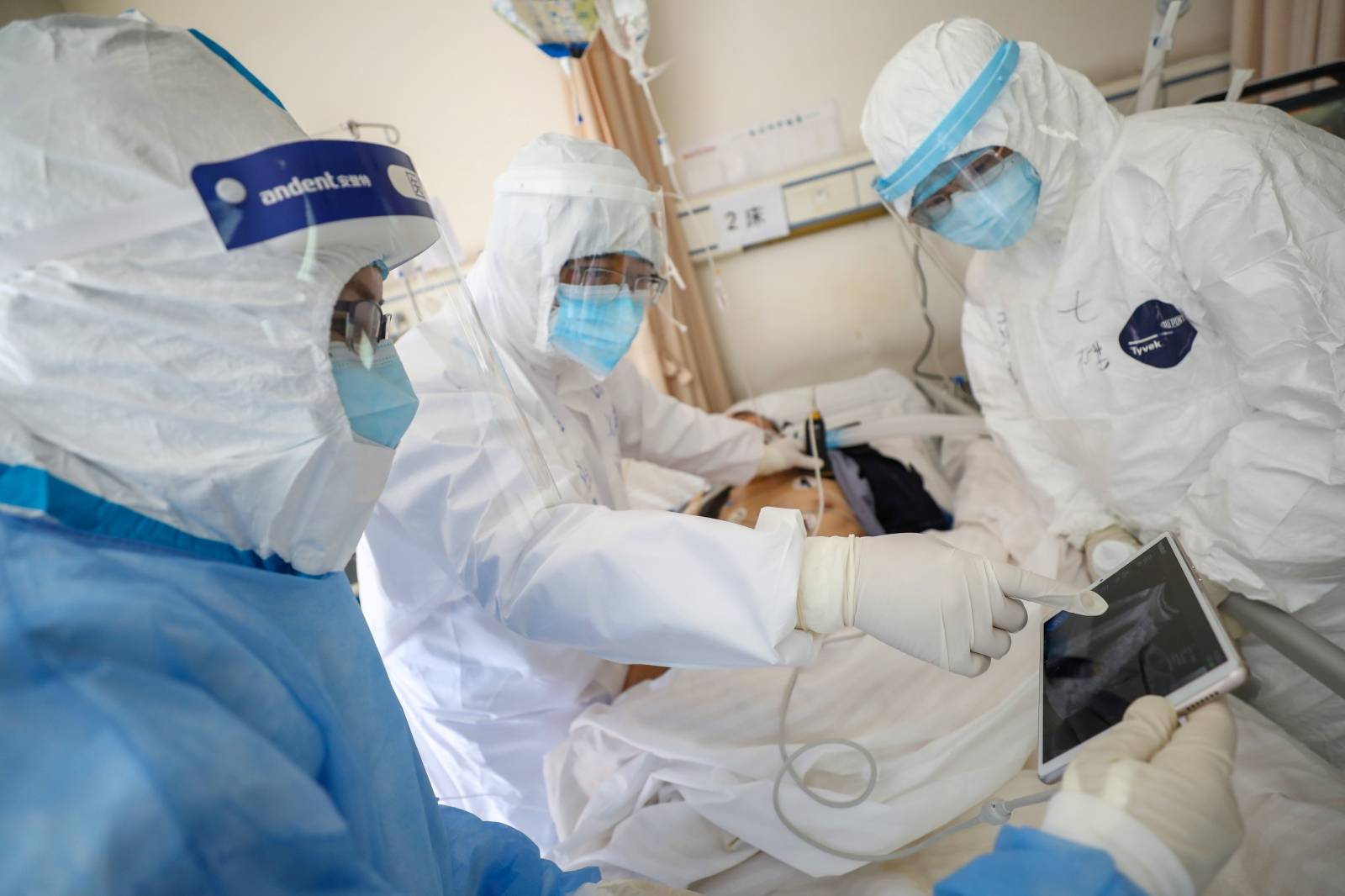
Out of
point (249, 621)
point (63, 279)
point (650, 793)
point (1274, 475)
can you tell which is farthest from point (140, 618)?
point (1274, 475)

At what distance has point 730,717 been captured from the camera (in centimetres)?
103

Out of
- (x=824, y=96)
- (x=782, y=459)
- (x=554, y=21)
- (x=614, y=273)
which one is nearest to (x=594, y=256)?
(x=614, y=273)

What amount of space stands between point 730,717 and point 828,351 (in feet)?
6.14

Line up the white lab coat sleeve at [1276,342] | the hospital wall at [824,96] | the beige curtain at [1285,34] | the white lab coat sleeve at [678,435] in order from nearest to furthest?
the white lab coat sleeve at [1276,342]
the beige curtain at [1285,34]
the white lab coat sleeve at [678,435]
the hospital wall at [824,96]

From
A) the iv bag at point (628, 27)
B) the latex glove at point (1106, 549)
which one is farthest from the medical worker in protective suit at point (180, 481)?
the iv bag at point (628, 27)

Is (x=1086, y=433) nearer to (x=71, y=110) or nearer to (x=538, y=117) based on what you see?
(x=71, y=110)

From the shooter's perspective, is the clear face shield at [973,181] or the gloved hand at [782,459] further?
the gloved hand at [782,459]

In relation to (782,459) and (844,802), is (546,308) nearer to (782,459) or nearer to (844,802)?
(782,459)

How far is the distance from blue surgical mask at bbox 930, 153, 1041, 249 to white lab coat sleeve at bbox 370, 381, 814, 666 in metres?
0.78

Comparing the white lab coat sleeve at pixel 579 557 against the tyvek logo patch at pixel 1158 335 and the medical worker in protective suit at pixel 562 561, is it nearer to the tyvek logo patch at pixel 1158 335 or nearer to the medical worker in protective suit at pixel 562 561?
the medical worker in protective suit at pixel 562 561

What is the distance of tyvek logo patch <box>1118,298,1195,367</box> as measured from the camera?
1.10m

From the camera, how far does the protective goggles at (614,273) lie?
1298 millimetres

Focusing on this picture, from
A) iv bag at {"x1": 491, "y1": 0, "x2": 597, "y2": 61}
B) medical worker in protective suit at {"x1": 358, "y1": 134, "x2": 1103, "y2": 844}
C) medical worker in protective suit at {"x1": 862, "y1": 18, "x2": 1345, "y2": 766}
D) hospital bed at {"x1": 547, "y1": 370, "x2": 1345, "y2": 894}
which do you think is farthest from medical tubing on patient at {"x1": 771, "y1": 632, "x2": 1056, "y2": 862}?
iv bag at {"x1": 491, "y1": 0, "x2": 597, "y2": 61}

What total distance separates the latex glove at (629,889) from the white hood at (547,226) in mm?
919
